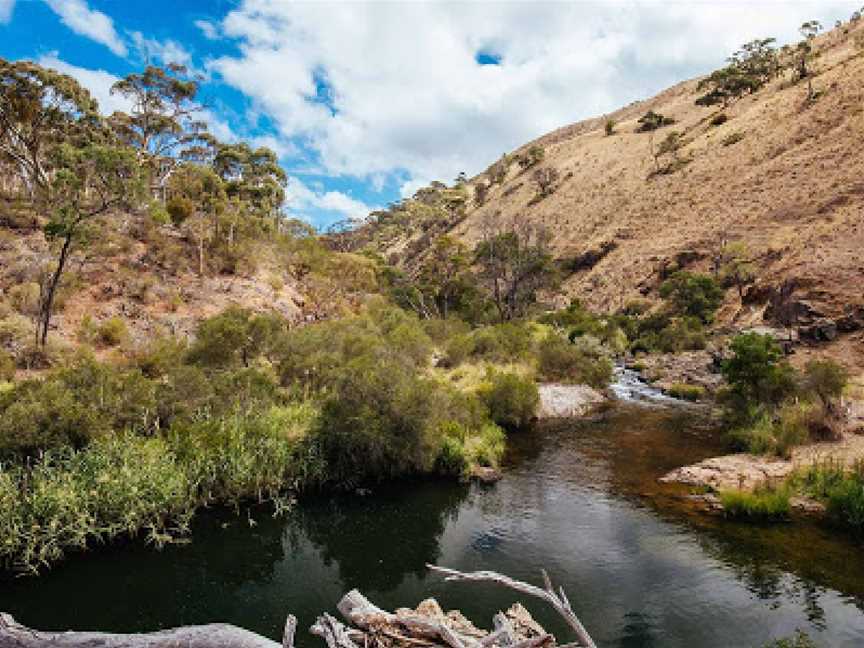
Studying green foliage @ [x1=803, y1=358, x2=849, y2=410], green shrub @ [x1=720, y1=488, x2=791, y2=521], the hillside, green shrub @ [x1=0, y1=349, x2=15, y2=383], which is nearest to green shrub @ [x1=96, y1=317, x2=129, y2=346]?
green shrub @ [x1=0, y1=349, x2=15, y2=383]

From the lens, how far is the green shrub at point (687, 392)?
37.9 metres

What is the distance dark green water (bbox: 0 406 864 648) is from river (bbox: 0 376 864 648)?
0.16 ft

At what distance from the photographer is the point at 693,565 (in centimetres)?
1595

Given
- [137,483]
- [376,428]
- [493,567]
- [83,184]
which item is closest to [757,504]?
[493,567]

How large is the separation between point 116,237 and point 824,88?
84.4 metres

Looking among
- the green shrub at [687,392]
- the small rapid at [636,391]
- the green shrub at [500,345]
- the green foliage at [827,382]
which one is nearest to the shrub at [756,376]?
the green foliage at [827,382]

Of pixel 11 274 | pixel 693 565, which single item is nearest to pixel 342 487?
pixel 693 565

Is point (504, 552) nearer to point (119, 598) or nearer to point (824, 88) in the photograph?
point (119, 598)

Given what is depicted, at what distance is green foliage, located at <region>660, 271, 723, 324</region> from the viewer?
185 feet

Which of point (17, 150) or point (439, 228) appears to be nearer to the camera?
point (17, 150)

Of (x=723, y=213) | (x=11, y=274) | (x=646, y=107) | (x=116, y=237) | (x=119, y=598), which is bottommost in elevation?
(x=119, y=598)

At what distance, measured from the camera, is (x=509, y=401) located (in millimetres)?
30938

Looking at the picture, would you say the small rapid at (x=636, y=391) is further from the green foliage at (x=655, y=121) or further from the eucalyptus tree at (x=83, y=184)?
the green foliage at (x=655, y=121)

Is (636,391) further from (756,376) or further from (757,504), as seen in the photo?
(757,504)
